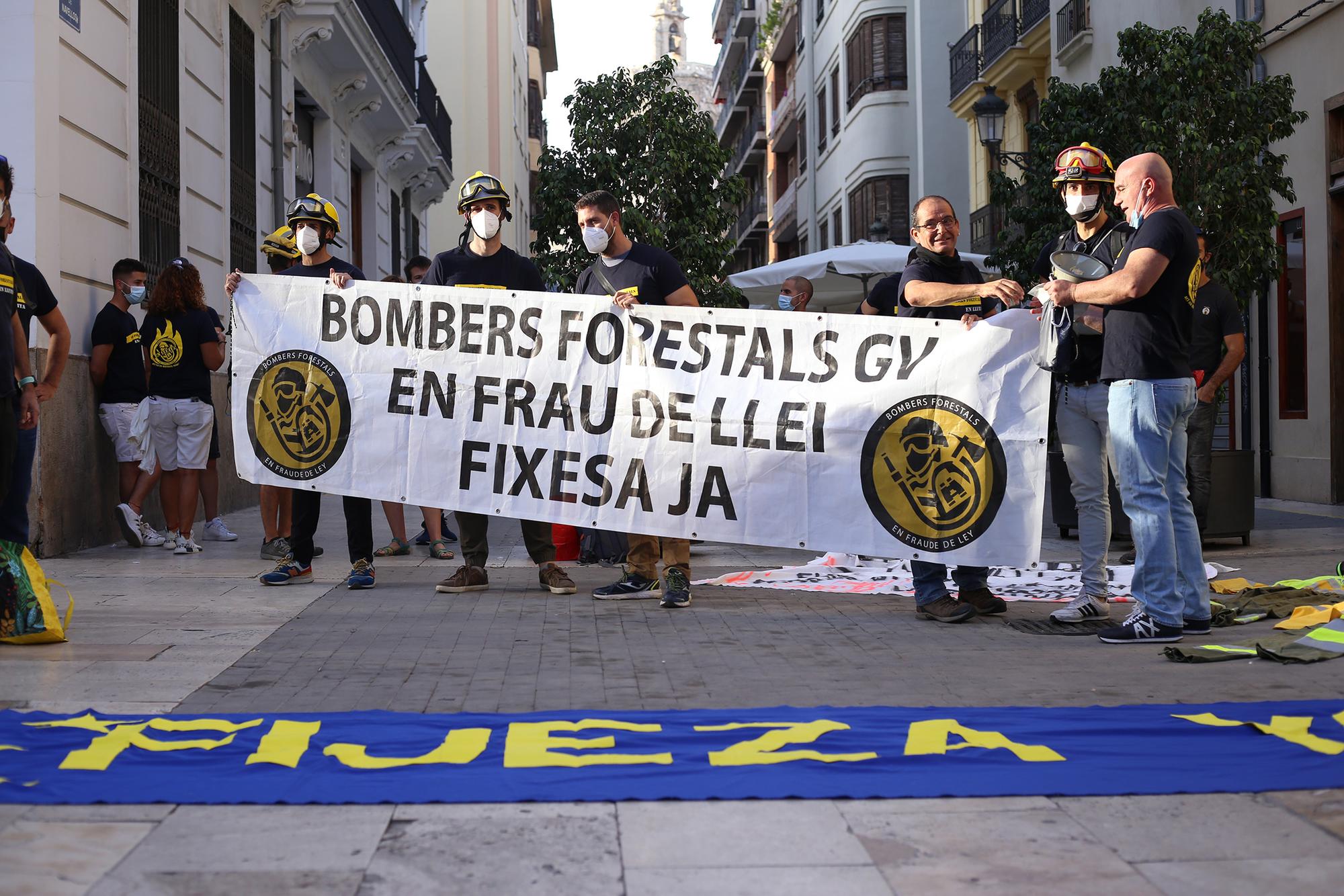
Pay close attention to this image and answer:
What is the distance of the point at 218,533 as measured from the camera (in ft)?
36.2

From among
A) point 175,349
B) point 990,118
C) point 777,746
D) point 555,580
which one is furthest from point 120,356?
point 990,118

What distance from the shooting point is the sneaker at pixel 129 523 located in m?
10.1

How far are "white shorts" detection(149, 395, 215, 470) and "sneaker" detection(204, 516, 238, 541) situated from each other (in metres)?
0.89

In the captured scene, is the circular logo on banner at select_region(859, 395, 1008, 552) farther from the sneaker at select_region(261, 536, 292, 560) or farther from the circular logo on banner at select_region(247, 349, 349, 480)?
the sneaker at select_region(261, 536, 292, 560)

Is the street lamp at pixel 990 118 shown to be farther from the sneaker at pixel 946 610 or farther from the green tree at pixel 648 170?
the sneaker at pixel 946 610

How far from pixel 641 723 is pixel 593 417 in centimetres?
324

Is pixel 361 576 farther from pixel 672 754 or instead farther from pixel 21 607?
pixel 672 754

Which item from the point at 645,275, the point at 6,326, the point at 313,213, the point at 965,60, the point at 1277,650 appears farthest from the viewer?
the point at 965,60

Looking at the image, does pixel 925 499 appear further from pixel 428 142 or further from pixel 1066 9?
pixel 428 142

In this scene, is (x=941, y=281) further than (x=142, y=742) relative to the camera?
Yes

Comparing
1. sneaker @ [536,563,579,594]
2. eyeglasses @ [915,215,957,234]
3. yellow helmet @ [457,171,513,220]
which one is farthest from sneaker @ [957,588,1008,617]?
yellow helmet @ [457,171,513,220]

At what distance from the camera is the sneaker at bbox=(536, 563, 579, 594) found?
7.78 metres

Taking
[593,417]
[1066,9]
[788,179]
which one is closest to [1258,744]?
[593,417]

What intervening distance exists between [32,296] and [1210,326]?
21.3 feet
